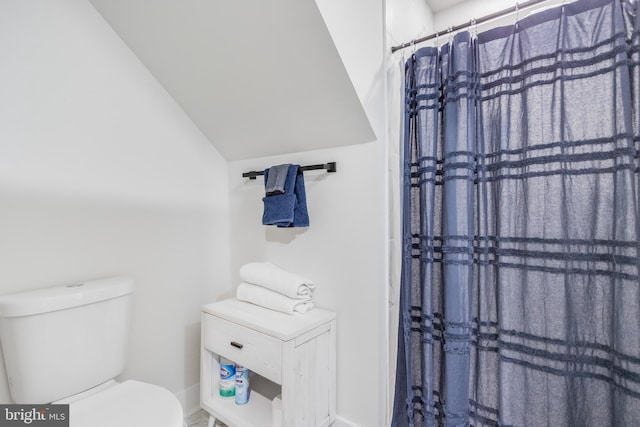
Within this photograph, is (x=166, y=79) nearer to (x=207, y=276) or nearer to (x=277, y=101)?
(x=277, y=101)

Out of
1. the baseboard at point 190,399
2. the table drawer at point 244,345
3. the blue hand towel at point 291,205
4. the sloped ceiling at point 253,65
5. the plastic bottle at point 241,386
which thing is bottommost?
the baseboard at point 190,399

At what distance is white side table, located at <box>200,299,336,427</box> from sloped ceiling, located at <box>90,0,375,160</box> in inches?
34.0

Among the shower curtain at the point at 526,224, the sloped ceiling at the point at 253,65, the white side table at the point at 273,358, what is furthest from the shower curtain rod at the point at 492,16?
the white side table at the point at 273,358

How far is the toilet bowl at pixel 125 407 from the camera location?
0.96 meters

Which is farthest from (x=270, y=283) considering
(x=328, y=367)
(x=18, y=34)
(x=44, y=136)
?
(x=18, y=34)

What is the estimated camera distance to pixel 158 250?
1614 millimetres

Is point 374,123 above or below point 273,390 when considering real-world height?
above

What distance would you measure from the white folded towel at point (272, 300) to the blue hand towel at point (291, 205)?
346 mm

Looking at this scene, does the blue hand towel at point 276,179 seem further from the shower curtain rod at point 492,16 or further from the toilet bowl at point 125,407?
the toilet bowl at point 125,407

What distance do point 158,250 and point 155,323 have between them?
383mm

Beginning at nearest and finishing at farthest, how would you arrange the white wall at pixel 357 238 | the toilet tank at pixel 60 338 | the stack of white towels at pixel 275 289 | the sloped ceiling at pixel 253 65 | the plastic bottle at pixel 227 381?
the toilet tank at pixel 60 338 < the sloped ceiling at pixel 253 65 < the white wall at pixel 357 238 < the stack of white towels at pixel 275 289 < the plastic bottle at pixel 227 381

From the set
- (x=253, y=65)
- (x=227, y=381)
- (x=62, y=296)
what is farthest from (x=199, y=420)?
(x=253, y=65)

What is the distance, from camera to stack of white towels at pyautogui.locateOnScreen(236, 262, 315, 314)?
4.70 ft

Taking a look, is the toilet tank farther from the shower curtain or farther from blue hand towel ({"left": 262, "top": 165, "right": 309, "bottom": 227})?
the shower curtain
